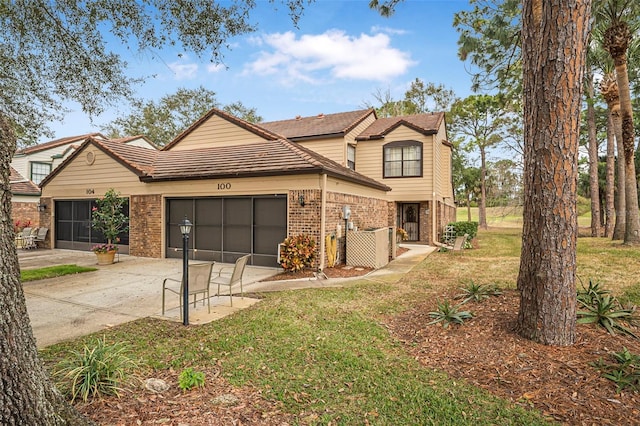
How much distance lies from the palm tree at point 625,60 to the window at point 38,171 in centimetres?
3167

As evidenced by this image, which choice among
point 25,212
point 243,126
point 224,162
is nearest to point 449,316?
point 224,162

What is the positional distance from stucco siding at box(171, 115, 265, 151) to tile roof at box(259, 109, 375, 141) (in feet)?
16.4

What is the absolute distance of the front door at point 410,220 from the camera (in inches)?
800

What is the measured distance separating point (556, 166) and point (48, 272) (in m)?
12.2

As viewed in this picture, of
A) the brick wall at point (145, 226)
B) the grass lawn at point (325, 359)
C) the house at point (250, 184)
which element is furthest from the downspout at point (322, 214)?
the brick wall at point (145, 226)

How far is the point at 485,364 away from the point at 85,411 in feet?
13.7

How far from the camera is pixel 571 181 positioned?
4.30 meters

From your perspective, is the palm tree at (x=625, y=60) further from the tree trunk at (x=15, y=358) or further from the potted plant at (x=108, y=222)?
the potted plant at (x=108, y=222)

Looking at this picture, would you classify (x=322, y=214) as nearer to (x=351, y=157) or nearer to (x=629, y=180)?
(x=351, y=157)

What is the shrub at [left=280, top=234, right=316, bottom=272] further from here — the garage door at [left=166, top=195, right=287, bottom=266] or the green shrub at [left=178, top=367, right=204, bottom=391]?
the green shrub at [left=178, top=367, right=204, bottom=391]

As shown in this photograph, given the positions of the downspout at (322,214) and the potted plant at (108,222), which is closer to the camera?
the downspout at (322,214)

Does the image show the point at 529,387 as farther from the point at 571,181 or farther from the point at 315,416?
the point at 571,181

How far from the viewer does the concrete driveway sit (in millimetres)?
5422

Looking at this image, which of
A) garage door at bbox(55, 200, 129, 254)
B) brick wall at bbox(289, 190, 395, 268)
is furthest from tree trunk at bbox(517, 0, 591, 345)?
garage door at bbox(55, 200, 129, 254)
